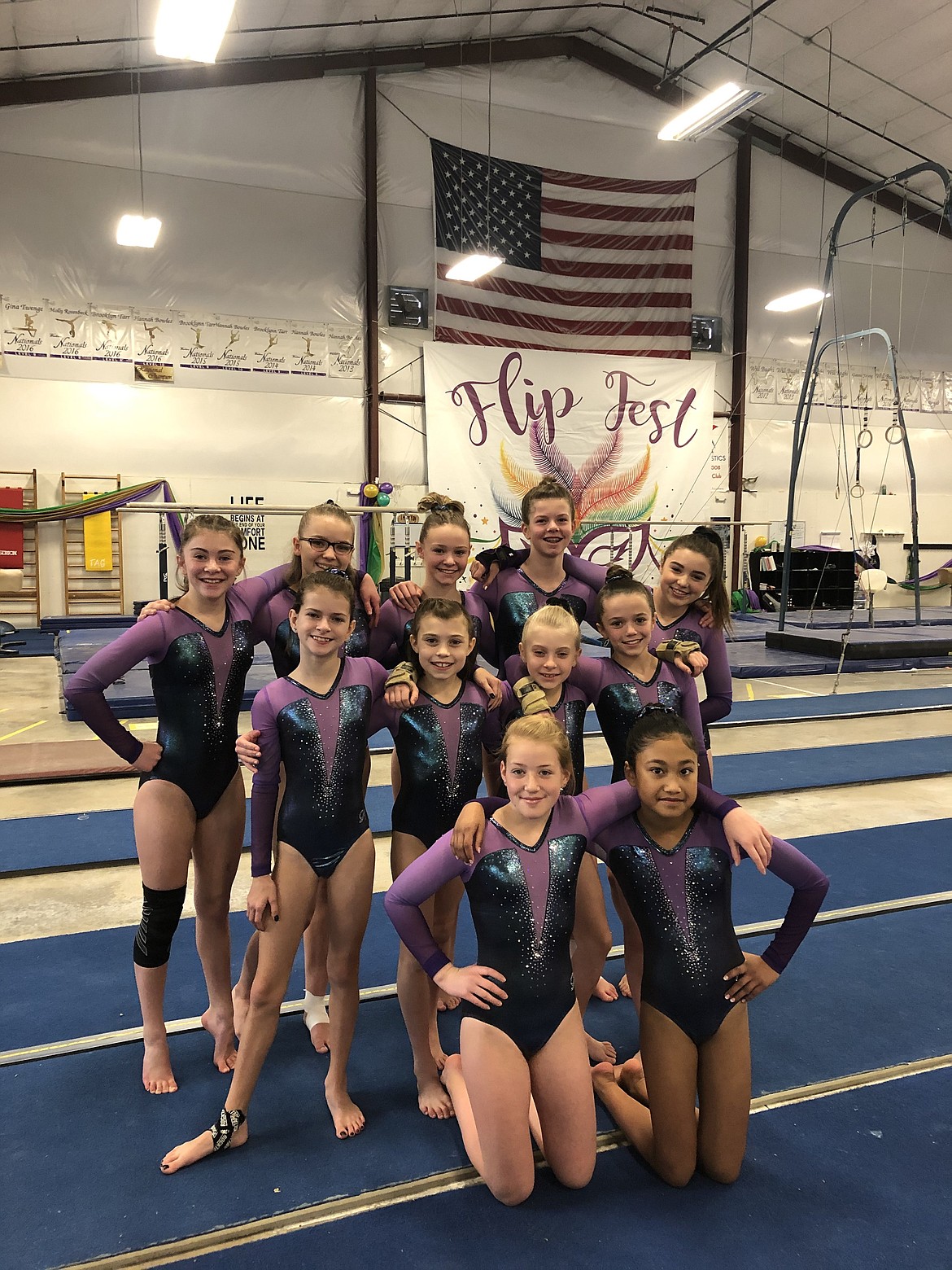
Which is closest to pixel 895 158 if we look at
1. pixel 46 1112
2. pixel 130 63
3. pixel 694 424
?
pixel 694 424

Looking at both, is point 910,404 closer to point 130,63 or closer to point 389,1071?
point 130,63

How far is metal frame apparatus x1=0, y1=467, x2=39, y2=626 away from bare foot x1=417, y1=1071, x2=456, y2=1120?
9991 millimetres

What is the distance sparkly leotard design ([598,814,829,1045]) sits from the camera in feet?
6.18

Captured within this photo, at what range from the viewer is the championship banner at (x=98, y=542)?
1048cm

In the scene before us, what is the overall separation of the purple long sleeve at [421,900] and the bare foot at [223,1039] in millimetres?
758

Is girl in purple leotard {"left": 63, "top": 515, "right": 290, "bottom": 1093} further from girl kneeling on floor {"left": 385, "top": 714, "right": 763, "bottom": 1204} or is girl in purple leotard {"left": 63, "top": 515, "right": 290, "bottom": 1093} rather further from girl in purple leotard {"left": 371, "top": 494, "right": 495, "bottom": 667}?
girl kneeling on floor {"left": 385, "top": 714, "right": 763, "bottom": 1204}

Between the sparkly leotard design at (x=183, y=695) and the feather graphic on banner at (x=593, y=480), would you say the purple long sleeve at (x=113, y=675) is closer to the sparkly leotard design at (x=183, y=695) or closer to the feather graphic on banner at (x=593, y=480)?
the sparkly leotard design at (x=183, y=695)

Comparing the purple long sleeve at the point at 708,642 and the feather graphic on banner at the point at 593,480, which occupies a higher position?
the feather graphic on banner at the point at 593,480

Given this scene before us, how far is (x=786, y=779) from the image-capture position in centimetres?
496

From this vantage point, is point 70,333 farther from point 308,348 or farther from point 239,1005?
point 239,1005

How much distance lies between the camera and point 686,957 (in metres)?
1.90

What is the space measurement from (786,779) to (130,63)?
10758mm

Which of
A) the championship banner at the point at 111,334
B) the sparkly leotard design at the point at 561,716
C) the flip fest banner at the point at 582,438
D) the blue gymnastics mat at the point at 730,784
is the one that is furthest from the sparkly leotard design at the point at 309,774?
the championship banner at the point at 111,334

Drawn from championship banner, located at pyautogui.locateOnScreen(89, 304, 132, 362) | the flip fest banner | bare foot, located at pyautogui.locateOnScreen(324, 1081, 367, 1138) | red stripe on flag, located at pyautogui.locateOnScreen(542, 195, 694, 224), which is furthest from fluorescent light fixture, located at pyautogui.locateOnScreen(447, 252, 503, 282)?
bare foot, located at pyautogui.locateOnScreen(324, 1081, 367, 1138)
